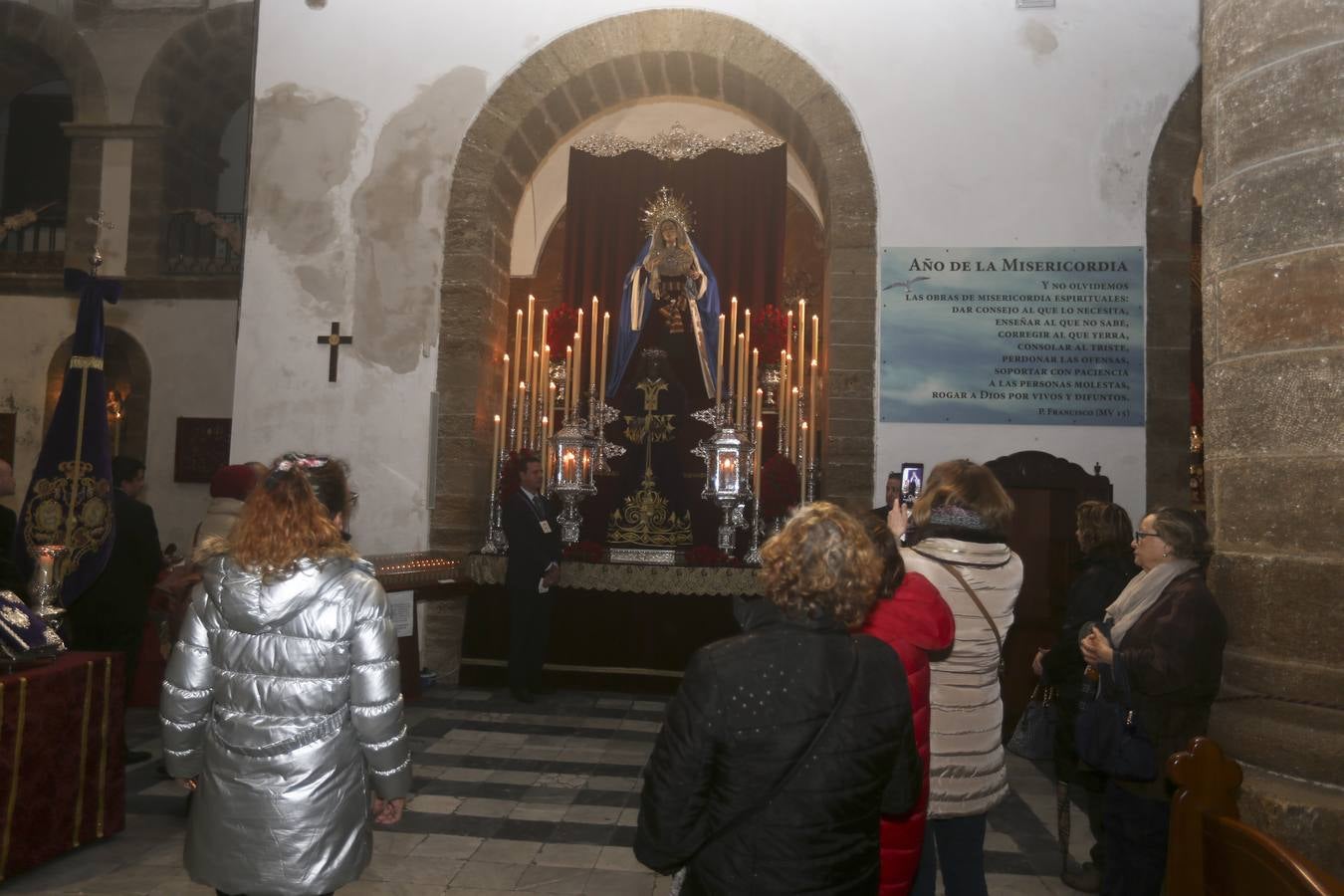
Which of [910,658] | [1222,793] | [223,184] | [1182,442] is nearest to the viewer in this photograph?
[1222,793]

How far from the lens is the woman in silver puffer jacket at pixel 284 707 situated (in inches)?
85.7

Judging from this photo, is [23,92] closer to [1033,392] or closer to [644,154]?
[644,154]

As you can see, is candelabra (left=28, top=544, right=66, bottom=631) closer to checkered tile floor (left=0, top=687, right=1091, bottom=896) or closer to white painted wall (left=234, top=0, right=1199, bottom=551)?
checkered tile floor (left=0, top=687, right=1091, bottom=896)

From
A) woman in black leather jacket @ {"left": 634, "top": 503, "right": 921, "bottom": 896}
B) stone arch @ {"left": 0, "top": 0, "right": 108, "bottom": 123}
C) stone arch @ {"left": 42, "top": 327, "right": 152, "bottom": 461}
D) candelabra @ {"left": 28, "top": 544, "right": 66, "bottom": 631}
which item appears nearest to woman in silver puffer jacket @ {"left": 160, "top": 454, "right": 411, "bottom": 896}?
woman in black leather jacket @ {"left": 634, "top": 503, "right": 921, "bottom": 896}

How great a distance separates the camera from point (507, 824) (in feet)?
13.1

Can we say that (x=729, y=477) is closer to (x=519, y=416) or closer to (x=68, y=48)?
(x=519, y=416)

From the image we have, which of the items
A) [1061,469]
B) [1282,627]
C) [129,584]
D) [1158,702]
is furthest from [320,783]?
[1061,469]

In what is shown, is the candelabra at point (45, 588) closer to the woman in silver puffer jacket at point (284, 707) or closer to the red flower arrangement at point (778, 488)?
the woman in silver puffer jacket at point (284, 707)

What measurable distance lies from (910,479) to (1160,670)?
11.9 feet

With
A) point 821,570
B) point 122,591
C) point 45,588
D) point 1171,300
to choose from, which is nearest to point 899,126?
point 1171,300

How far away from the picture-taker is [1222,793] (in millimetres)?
1614

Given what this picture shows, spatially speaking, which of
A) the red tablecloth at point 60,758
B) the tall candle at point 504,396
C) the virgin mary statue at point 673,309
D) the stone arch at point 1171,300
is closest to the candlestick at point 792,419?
the virgin mary statue at point 673,309

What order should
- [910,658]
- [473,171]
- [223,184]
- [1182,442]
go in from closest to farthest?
1. [910,658]
2. [1182,442]
3. [473,171]
4. [223,184]

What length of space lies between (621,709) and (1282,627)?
406 cm
